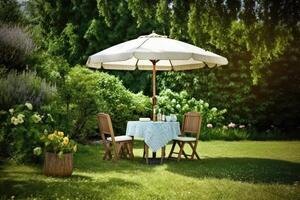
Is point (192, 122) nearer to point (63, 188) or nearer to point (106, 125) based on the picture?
point (106, 125)

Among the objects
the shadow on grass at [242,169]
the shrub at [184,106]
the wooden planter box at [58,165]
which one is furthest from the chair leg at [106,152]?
the shrub at [184,106]

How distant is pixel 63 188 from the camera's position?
22.7 feet

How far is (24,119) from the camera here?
320 inches

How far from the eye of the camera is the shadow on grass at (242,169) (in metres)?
8.23

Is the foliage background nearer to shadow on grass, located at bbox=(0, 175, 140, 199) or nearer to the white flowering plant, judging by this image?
the white flowering plant

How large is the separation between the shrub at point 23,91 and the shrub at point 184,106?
6.48 m

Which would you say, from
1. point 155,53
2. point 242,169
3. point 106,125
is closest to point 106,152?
point 106,125

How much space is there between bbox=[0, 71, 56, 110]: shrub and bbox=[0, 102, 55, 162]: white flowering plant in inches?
23.2

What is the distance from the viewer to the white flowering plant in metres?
7.91

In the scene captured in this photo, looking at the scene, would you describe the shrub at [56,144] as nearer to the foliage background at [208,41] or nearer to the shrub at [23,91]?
the shrub at [23,91]

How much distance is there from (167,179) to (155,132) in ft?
6.89

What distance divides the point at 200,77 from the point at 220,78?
2.32 feet

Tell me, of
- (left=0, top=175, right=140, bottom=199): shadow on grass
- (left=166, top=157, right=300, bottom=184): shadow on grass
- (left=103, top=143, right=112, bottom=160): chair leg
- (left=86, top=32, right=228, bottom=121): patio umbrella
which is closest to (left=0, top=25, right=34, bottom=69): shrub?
(left=86, top=32, right=228, bottom=121): patio umbrella

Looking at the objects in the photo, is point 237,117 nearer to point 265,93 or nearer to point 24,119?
point 265,93
